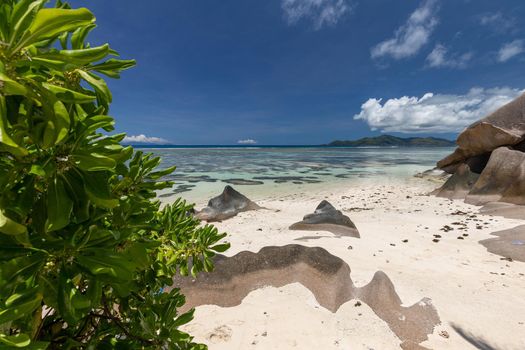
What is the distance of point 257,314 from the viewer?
3.70 meters

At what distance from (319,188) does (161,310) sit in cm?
1908

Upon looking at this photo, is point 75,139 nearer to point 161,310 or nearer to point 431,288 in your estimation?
point 161,310

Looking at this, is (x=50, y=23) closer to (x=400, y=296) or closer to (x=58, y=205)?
(x=58, y=205)

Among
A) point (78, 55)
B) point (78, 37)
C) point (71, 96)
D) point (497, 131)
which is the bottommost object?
point (71, 96)

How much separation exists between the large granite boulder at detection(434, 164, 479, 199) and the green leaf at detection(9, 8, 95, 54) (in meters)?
16.1

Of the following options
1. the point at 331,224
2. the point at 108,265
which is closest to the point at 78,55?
the point at 108,265

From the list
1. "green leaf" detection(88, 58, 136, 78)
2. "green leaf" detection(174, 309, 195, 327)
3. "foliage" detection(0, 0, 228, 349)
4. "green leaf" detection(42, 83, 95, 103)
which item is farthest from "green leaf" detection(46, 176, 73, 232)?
"green leaf" detection(174, 309, 195, 327)

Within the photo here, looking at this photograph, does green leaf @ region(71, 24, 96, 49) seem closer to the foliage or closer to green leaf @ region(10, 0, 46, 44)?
the foliage

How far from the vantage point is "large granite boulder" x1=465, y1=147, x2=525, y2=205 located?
32.9 ft

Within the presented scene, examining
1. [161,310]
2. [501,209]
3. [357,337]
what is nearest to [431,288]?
[357,337]

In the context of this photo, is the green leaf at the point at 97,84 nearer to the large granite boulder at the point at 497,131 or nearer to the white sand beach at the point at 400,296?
the white sand beach at the point at 400,296

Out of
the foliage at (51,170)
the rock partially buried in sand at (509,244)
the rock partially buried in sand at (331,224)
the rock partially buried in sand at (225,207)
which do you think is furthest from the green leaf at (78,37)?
the rock partially buried in sand at (225,207)

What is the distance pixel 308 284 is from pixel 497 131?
16013 mm

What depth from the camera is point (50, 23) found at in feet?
2.10
